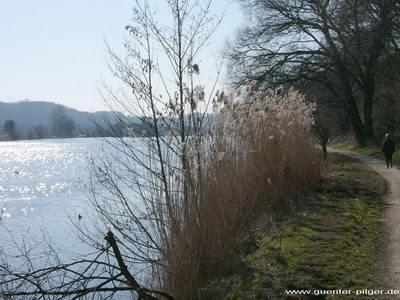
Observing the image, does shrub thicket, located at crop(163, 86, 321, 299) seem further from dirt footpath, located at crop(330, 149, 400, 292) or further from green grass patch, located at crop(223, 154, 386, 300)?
dirt footpath, located at crop(330, 149, 400, 292)

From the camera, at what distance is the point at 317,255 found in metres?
5.88

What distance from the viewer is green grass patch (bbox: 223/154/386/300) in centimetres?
501

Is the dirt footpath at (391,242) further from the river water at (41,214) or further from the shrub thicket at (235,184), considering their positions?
the river water at (41,214)

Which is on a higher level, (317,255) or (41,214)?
(317,255)

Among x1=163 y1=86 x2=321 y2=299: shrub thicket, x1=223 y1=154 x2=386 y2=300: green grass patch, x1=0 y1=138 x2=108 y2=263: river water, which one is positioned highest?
x1=163 y1=86 x2=321 y2=299: shrub thicket

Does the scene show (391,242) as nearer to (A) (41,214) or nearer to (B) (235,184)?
(B) (235,184)

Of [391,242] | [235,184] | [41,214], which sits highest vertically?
[235,184]

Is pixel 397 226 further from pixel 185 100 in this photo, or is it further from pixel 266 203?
pixel 185 100

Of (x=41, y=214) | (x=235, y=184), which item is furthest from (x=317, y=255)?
(x=41, y=214)

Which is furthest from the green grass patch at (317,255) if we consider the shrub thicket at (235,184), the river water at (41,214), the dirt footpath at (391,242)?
Answer: the river water at (41,214)

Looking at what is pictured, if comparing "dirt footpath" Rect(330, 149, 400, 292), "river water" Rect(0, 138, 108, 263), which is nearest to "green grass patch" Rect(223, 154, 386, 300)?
"dirt footpath" Rect(330, 149, 400, 292)

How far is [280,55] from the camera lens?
28641 mm

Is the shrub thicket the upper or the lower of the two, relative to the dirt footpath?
upper

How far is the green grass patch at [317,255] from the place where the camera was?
5.01 meters
